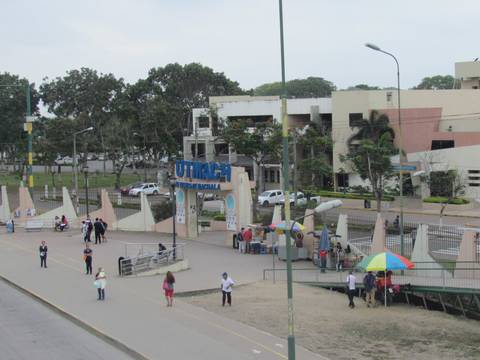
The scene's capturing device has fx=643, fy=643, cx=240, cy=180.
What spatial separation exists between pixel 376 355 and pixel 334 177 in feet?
155

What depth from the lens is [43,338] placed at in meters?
17.3

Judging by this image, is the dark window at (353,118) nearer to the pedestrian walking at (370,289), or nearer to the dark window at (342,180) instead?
the dark window at (342,180)

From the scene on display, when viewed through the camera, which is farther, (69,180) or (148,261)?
(69,180)

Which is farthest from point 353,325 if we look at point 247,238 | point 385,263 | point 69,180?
point 69,180

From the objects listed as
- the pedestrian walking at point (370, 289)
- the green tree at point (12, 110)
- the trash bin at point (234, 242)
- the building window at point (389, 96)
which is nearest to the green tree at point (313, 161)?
the building window at point (389, 96)

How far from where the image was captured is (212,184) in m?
35.7

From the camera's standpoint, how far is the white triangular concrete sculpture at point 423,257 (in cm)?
2530

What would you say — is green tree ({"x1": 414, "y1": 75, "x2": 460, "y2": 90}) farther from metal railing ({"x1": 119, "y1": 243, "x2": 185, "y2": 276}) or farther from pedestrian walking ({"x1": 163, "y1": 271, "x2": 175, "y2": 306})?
pedestrian walking ({"x1": 163, "y1": 271, "x2": 175, "y2": 306})

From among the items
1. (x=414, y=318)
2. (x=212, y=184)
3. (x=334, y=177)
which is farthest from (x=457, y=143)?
(x=414, y=318)

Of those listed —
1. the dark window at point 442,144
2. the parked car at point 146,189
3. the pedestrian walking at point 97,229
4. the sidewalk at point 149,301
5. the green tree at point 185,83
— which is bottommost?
the sidewalk at point 149,301

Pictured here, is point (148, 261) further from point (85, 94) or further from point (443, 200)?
point (85, 94)

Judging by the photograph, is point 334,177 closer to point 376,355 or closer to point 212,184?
point 212,184

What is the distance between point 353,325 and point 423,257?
25.1ft

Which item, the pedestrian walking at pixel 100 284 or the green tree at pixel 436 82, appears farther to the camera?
the green tree at pixel 436 82
